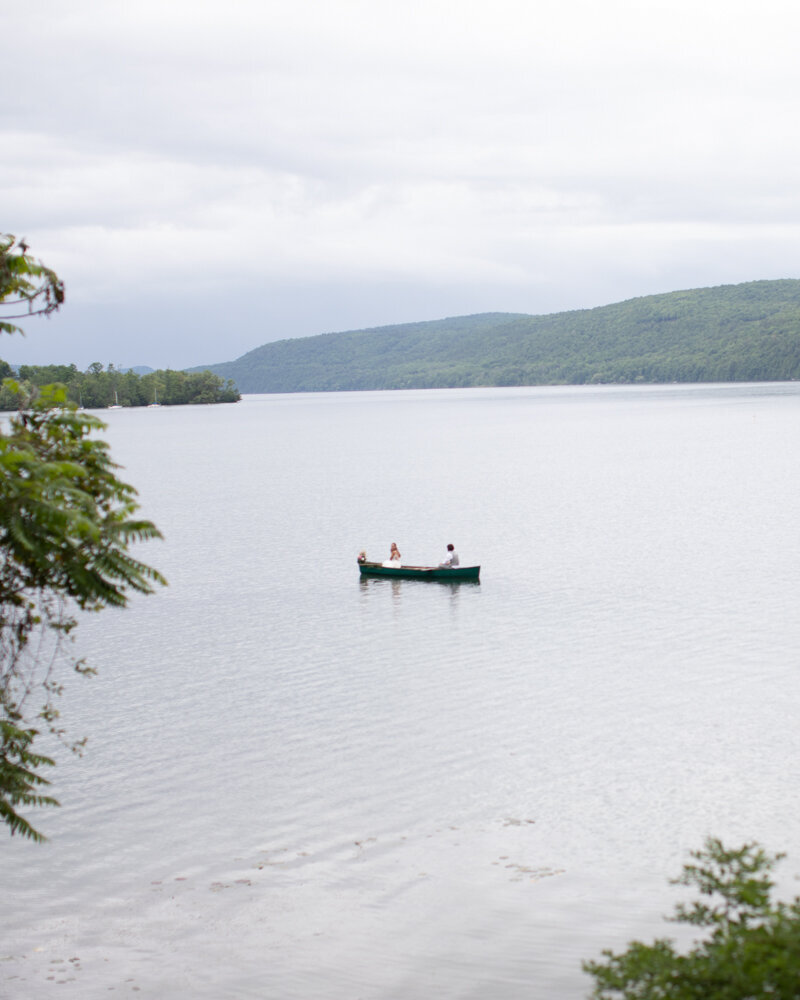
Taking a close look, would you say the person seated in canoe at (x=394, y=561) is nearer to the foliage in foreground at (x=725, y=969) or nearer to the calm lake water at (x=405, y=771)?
the calm lake water at (x=405, y=771)

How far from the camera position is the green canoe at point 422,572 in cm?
4166

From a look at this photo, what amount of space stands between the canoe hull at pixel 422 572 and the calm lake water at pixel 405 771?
55 cm

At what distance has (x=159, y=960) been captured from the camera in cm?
1472

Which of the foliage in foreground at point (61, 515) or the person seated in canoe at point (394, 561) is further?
the person seated in canoe at point (394, 561)

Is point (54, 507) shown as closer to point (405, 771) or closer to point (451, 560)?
point (405, 771)

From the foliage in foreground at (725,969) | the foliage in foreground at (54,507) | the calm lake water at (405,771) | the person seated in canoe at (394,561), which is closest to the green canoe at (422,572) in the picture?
the person seated in canoe at (394,561)

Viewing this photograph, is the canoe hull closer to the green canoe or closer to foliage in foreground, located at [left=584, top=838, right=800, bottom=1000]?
the green canoe

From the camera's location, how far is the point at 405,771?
21438 millimetres

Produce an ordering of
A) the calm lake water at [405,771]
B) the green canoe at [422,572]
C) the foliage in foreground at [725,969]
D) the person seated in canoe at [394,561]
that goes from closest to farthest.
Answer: the foliage in foreground at [725,969], the calm lake water at [405,771], the green canoe at [422,572], the person seated in canoe at [394,561]

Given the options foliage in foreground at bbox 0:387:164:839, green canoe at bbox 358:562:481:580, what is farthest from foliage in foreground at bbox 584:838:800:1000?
green canoe at bbox 358:562:481:580

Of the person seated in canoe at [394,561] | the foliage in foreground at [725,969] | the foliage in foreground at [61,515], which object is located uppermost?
the foliage in foreground at [61,515]

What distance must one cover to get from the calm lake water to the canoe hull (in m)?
0.55

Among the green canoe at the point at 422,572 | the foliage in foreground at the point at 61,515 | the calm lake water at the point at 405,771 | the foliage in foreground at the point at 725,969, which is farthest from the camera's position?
the green canoe at the point at 422,572

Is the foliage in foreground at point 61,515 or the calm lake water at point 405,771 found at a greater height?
the foliage in foreground at point 61,515
